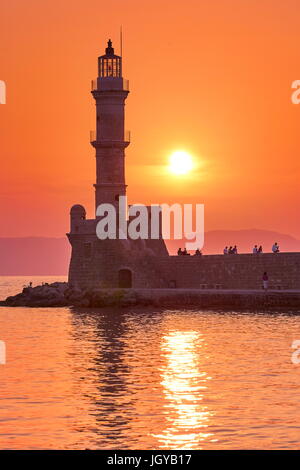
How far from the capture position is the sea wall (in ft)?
165

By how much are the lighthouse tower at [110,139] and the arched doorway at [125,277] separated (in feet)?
11.4

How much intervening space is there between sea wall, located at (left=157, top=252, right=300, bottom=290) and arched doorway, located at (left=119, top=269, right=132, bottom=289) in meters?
1.71

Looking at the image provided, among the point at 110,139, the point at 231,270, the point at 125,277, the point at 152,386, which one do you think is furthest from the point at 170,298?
the point at 152,386

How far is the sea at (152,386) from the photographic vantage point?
19312 mm

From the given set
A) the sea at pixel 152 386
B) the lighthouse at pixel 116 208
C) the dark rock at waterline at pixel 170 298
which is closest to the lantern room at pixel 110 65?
the lighthouse at pixel 116 208

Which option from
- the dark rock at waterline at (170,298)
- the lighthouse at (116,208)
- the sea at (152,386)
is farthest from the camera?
the lighthouse at (116,208)

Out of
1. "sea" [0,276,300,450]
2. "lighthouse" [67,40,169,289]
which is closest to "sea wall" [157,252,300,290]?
"lighthouse" [67,40,169,289]

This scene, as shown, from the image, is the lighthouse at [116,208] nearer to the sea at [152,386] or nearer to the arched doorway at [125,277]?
the arched doorway at [125,277]

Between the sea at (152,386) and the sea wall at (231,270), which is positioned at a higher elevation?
the sea wall at (231,270)

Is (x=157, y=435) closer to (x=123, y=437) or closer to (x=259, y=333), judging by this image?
(x=123, y=437)

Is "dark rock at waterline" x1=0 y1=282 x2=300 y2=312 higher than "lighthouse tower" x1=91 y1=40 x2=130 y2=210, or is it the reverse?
"lighthouse tower" x1=91 y1=40 x2=130 y2=210

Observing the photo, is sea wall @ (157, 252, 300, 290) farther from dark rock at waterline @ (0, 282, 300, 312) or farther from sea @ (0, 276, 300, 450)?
sea @ (0, 276, 300, 450)

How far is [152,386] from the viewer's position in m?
25.2
